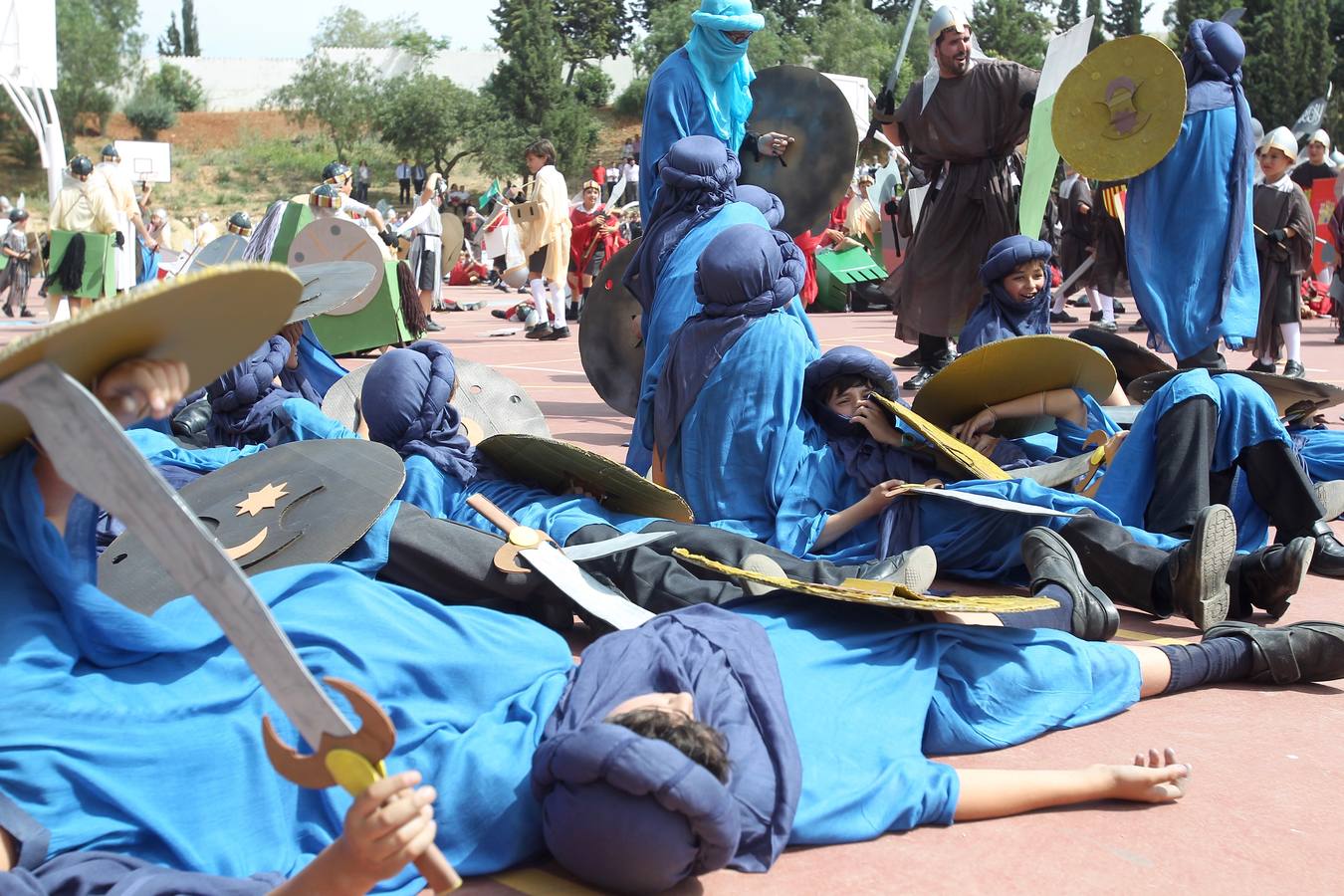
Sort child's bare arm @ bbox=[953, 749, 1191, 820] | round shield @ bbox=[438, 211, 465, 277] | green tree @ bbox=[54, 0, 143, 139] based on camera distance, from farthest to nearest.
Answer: green tree @ bbox=[54, 0, 143, 139] → round shield @ bbox=[438, 211, 465, 277] → child's bare arm @ bbox=[953, 749, 1191, 820]

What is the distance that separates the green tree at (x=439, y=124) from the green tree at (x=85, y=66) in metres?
12.4

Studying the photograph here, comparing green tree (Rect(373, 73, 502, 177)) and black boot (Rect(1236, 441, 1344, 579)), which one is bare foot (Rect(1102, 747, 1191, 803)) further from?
green tree (Rect(373, 73, 502, 177))

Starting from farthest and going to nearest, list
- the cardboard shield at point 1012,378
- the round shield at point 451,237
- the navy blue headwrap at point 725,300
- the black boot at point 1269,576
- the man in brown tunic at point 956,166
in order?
the round shield at point 451,237 → the man in brown tunic at point 956,166 → the navy blue headwrap at point 725,300 → the cardboard shield at point 1012,378 → the black boot at point 1269,576

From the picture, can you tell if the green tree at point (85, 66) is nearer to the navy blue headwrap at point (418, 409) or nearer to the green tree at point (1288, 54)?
the green tree at point (1288, 54)

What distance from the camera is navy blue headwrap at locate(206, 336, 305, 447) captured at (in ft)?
18.8

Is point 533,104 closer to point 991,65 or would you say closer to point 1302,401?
point 991,65

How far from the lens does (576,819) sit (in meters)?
2.42

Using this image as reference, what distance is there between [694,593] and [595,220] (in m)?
12.4

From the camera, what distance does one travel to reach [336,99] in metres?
59.8

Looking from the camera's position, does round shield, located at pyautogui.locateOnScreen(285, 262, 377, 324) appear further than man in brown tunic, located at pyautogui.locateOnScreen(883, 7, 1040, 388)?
No

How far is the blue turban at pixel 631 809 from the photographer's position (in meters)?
2.30

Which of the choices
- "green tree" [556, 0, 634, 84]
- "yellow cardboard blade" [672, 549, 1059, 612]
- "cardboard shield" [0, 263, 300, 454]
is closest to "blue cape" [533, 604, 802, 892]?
"yellow cardboard blade" [672, 549, 1059, 612]

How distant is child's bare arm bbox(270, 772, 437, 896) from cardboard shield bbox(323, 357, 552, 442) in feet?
10.5

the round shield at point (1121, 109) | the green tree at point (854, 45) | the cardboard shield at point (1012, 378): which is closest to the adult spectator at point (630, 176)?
the round shield at point (1121, 109)
